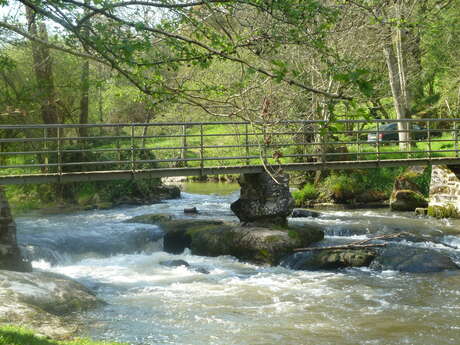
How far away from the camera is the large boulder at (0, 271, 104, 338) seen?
31.5 ft

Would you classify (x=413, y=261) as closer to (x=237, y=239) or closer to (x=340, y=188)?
(x=237, y=239)

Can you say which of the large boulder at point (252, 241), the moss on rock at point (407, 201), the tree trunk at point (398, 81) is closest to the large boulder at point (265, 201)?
the large boulder at point (252, 241)

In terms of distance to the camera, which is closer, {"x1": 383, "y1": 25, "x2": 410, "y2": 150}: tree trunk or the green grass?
the green grass

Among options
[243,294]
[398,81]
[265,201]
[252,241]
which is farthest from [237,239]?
[398,81]

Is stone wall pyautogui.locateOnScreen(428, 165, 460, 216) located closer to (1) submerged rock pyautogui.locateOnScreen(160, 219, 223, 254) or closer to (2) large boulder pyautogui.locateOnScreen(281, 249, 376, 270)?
(2) large boulder pyautogui.locateOnScreen(281, 249, 376, 270)

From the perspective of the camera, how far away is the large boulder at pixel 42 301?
9.60 meters

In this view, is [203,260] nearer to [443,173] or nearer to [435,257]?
[435,257]

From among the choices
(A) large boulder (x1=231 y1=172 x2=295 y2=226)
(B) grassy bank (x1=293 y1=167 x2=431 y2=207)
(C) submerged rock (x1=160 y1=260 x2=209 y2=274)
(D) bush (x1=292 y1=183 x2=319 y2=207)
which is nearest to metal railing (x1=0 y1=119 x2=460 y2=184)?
(A) large boulder (x1=231 y1=172 x2=295 y2=226)

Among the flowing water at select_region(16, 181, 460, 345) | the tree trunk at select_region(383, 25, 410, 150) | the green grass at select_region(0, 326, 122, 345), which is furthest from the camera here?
the tree trunk at select_region(383, 25, 410, 150)

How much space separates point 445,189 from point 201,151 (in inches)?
325

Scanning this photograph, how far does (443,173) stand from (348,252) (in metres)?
6.77

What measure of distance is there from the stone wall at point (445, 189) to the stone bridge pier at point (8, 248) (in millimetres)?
12669

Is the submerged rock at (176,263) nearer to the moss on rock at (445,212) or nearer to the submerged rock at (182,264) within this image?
the submerged rock at (182,264)

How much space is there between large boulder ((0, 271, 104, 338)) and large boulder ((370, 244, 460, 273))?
6.50 metres
